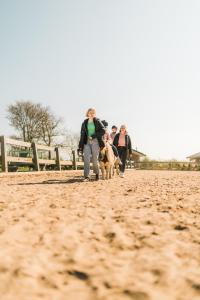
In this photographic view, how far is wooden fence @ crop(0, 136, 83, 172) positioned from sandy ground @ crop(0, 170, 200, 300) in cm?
720

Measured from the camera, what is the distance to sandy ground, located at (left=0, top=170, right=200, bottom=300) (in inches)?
68.2

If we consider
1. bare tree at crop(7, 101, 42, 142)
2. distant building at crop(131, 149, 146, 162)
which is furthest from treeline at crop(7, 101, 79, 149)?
distant building at crop(131, 149, 146, 162)

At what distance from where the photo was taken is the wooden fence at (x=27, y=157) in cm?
1070

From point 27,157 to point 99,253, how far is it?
1212cm

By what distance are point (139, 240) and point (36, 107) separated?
38.4 meters

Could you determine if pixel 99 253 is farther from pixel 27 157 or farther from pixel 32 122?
pixel 32 122

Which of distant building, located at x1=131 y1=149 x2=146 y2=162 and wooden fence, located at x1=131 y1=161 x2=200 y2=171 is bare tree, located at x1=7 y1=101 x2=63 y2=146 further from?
distant building, located at x1=131 y1=149 x2=146 y2=162

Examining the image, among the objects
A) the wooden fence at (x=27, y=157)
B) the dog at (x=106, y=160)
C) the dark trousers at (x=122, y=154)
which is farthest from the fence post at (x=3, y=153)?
the dark trousers at (x=122, y=154)

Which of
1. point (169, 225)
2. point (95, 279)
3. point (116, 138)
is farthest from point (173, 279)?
point (116, 138)

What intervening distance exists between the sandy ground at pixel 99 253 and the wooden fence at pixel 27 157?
7.20 meters

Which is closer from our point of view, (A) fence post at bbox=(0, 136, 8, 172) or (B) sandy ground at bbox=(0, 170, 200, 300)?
(B) sandy ground at bbox=(0, 170, 200, 300)

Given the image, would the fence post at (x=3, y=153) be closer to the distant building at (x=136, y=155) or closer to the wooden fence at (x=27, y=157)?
the wooden fence at (x=27, y=157)

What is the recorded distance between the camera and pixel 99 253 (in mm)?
2254

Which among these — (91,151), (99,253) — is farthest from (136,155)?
(99,253)
